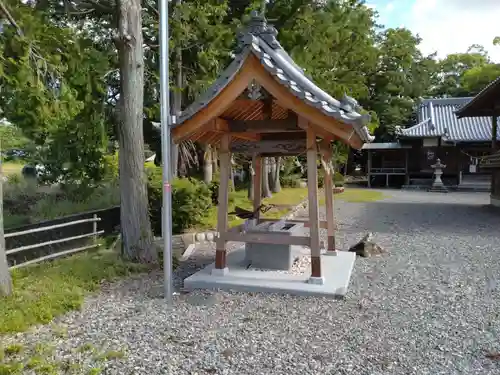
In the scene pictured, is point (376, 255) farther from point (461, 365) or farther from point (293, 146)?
point (461, 365)

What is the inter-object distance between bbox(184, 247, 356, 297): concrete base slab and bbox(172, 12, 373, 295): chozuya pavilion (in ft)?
0.04

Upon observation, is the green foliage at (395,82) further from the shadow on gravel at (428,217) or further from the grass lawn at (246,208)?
the grass lawn at (246,208)

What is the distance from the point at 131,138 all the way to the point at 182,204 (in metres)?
3.02

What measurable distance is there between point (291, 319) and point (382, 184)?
24671 mm

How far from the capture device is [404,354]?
3.53 meters

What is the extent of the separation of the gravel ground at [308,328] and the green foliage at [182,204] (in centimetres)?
251

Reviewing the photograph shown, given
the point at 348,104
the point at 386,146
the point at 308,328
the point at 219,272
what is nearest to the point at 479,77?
the point at 386,146

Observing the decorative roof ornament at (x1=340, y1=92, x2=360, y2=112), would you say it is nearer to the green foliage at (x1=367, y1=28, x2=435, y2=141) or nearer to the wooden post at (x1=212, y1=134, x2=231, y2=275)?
A: the wooden post at (x1=212, y1=134, x2=231, y2=275)

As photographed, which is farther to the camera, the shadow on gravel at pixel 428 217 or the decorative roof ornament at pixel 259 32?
the shadow on gravel at pixel 428 217

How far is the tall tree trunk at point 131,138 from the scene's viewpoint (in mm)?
6344

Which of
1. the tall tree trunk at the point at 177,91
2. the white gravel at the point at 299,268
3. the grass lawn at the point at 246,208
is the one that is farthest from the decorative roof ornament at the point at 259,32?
the tall tree trunk at the point at 177,91

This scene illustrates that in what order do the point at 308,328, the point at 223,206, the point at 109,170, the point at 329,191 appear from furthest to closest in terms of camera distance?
the point at 109,170
the point at 329,191
the point at 223,206
the point at 308,328

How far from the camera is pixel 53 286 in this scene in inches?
198

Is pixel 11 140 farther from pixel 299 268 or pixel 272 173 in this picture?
pixel 299 268
